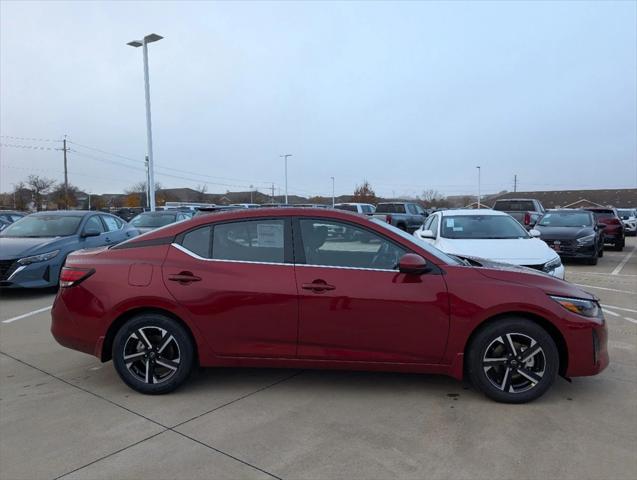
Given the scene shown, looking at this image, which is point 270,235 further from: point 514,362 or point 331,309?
point 514,362

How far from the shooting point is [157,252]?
Result: 412 centimetres

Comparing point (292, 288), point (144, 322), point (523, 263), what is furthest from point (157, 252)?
point (523, 263)

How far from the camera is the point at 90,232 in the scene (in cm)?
973

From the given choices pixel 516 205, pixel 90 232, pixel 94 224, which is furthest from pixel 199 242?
pixel 516 205

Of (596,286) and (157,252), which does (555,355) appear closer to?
(157,252)

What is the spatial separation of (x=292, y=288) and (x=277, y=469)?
137cm

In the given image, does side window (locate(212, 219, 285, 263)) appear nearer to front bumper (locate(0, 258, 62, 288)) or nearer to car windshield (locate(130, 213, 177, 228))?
front bumper (locate(0, 258, 62, 288))

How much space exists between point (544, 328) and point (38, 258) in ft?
26.1

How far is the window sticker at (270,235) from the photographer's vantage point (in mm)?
4047

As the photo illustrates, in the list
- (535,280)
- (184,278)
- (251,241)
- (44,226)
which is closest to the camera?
(535,280)

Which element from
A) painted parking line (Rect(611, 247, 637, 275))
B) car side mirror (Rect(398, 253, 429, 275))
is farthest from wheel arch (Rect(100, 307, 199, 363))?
painted parking line (Rect(611, 247, 637, 275))

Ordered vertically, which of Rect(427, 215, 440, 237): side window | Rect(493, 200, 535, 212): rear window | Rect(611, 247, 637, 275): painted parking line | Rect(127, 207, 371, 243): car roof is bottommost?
Rect(611, 247, 637, 275): painted parking line

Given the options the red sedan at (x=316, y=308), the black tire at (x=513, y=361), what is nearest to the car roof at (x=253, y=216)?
the red sedan at (x=316, y=308)

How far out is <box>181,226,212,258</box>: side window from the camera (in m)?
4.10
